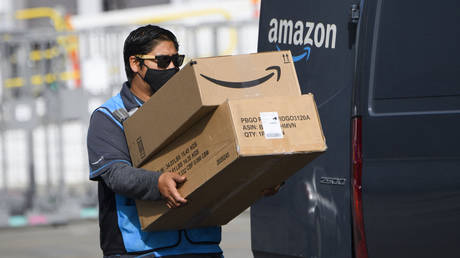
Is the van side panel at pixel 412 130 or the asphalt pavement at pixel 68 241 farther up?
the van side panel at pixel 412 130

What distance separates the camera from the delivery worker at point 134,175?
3049mm

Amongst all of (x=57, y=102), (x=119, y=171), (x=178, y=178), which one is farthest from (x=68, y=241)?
(x=178, y=178)

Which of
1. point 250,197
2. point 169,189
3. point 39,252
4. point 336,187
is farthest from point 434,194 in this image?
point 39,252

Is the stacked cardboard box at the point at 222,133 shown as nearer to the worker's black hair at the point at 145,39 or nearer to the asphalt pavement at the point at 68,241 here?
the worker's black hair at the point at 145,39

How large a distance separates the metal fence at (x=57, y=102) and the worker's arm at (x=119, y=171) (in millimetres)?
7824

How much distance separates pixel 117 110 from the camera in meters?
3.27

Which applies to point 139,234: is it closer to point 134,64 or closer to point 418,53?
point 134,64

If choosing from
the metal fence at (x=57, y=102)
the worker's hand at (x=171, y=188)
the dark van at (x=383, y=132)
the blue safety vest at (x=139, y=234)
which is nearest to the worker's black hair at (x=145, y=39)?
the blue safety vest at (x=139, y=234)

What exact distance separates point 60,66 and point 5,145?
4.14 ft

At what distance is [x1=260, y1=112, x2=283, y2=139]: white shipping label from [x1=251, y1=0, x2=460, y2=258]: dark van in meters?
0.85

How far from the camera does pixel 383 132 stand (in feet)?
12.0

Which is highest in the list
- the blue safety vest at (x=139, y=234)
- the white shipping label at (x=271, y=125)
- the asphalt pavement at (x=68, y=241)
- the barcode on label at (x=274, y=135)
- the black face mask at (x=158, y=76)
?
the black face mask at (x=158, y=76)

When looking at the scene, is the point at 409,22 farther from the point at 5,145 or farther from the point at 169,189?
the point at 5,145

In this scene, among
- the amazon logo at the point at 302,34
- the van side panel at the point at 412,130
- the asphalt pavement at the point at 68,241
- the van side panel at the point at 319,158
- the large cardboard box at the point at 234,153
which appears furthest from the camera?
the asphalt pavement at the point at 68,241
